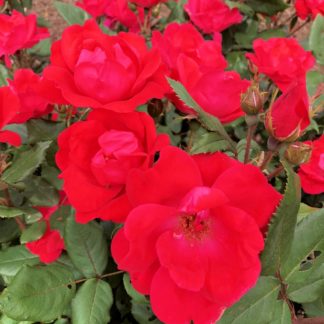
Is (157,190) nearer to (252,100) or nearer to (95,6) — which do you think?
(252,100)

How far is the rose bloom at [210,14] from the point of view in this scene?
1229mm

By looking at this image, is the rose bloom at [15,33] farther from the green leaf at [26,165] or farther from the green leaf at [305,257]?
the green leaf at [305,257]

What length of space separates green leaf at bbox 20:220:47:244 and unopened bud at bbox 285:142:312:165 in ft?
1.59

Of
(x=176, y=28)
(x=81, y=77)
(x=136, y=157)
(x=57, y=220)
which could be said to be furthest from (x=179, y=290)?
(x=176, y=28)

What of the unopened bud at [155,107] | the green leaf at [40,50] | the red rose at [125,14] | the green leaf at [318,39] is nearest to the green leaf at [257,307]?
the unopened bud at [155,107]

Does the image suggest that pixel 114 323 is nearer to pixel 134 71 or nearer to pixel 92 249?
pixel 92 249

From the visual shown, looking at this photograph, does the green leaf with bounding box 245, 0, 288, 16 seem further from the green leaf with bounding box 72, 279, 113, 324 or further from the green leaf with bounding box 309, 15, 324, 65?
the green leaf with bounding box 72, 279, 113, 324

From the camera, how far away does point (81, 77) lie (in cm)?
60

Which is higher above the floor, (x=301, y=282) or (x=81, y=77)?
(x=81, y=77)

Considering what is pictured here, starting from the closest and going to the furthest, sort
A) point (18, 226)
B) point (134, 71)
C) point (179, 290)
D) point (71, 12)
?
point (179, 290) → point (134, 71) → point (18, 226) → point (71, 12)

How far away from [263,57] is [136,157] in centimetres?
60

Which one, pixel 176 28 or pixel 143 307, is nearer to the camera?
pixel 176 28

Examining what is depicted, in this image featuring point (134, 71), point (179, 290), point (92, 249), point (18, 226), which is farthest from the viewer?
point (18, 226)

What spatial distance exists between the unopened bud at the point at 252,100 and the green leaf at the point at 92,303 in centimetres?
41
